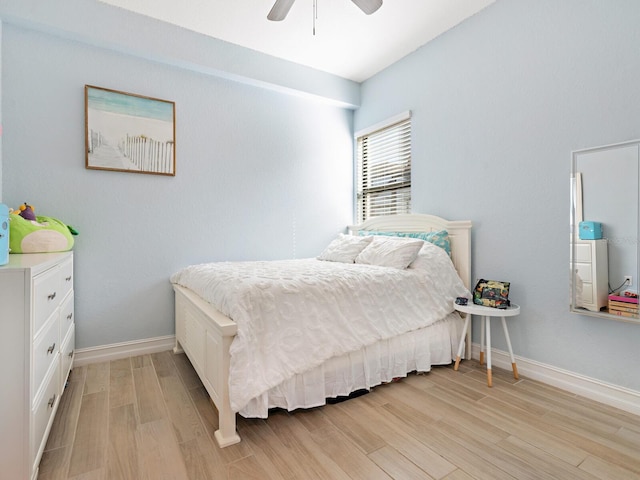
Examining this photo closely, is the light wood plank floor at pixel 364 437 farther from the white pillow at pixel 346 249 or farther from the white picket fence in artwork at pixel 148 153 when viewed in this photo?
the white picket fence in artwork at pixel 148 153

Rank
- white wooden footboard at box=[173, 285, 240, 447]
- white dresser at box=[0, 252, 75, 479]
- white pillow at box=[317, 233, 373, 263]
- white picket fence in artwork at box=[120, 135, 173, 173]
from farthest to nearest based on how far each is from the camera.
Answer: white pillow at box=[317, 233, 373, 263], white picket fence in artwork at box=[120, 135, 173, 173], white wooden footboard at box=[173, 285, 240, 447], white dresser at box=[0, 252, 75, 479]

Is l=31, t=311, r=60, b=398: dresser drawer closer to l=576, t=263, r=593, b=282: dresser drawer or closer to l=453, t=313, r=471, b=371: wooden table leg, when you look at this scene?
l=453, t=313, r=471, b=371: wooden table leg

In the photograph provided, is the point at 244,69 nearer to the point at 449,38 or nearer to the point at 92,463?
the point at 449,38

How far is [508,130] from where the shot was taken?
8.11 ft

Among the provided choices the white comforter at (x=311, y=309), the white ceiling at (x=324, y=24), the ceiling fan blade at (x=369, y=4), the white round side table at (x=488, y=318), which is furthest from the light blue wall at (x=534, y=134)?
the ceiling fan blade at (x=369, y=4)

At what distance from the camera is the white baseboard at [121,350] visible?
2594 millimetres

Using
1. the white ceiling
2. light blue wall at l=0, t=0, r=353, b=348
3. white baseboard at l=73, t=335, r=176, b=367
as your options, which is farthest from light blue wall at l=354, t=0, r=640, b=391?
white baseboard at l=73, t=335, r=176, b=367

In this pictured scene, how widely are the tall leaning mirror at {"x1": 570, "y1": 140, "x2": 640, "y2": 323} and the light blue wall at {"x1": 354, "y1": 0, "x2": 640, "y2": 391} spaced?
10 centimetres

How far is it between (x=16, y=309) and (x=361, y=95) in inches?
150

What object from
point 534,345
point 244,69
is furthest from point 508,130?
point 244,69

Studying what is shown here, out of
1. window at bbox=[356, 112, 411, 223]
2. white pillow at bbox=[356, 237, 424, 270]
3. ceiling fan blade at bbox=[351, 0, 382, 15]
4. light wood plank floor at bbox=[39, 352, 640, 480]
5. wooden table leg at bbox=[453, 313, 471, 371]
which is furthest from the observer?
window at bbox=[356, 112, 411, 223]

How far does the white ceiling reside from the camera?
8.54ft

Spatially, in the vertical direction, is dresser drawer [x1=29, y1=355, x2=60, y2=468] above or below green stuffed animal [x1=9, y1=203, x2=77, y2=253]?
below

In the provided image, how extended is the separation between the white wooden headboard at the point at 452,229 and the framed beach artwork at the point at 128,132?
2.19m
